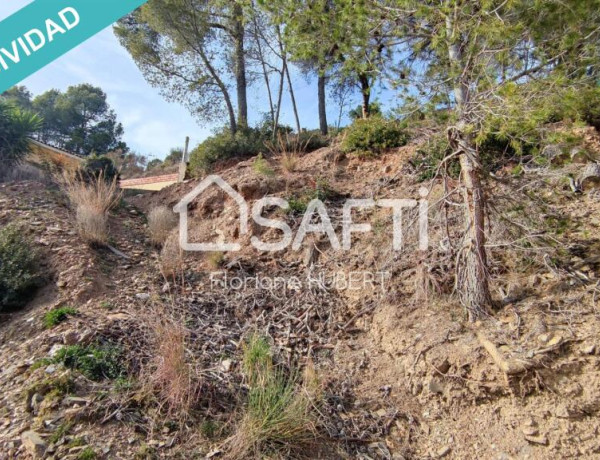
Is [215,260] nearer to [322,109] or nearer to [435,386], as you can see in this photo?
[435,386]

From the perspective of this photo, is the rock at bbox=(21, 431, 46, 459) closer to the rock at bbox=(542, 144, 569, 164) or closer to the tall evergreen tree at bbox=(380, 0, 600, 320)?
the tall evergreen tree at bbox=(380, 0, 600, 320)

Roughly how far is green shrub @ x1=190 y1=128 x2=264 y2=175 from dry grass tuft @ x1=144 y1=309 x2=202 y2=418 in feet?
20.2

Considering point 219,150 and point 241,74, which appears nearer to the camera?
point 219,150

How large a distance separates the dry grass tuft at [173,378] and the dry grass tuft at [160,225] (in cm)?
312

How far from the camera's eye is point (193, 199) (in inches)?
266

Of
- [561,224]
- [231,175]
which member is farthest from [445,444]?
[231,175]

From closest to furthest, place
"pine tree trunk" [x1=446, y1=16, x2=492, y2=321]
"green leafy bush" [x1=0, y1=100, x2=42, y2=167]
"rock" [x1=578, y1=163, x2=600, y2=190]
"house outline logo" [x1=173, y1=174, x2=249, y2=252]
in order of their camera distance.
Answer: "pine tree trunk" [x1=446, y1=16, x2=492, y2=321], "rock" [x1=578, y1=163, x2=600, y2=190], "house outline logo" [x1=173, y1=174, x2=249, y2=252], "green leafy bush" [x1=0, y1=100, x2=42, y2=167]

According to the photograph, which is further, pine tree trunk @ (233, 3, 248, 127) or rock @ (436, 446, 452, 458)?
pine tree trunk @ (233, 3, 248, 127)

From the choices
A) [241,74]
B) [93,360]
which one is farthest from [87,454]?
[241,74]

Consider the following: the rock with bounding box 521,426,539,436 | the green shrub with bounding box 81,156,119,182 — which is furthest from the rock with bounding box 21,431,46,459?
the green shrub with bounding box 81,156,119,182

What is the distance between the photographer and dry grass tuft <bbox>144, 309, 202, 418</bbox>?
7.89 ft

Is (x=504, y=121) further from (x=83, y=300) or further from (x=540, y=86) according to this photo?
(x=83, y=300)

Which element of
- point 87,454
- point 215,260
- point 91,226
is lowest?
point 87,454

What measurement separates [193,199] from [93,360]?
4.37m
